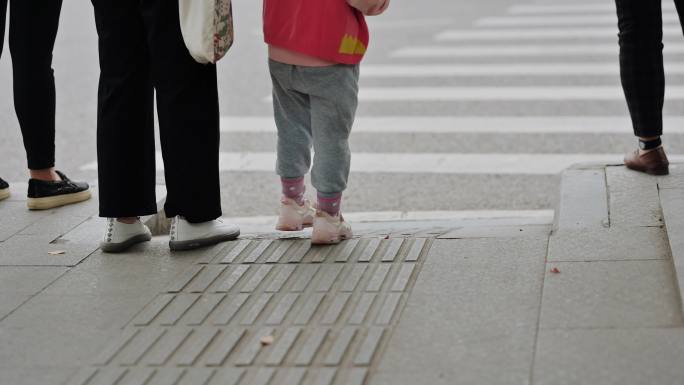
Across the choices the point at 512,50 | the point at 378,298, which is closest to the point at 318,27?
the point at 378,298

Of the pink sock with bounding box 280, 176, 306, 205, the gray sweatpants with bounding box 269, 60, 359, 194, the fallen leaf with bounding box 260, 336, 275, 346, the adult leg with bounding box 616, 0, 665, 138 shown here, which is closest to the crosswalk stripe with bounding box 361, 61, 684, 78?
the adult leg with bounding box 616, 0, 665, 138

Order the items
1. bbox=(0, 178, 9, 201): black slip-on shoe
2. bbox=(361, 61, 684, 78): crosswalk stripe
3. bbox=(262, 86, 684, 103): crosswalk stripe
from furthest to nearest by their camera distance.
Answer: bbox=(361, 61, 684, 78): crosswalk stripe, bbox=(262, 86, 684, 103): crosswalk stripe, bbox=(0, 178, 9, 201): black slip-on shoe

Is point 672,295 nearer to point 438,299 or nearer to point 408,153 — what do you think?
point 438,299

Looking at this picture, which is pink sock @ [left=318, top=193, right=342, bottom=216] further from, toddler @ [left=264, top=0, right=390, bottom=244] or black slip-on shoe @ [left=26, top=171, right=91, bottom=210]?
black slip-on shoe @ [left=26, top=171, right=91, bottom=210]

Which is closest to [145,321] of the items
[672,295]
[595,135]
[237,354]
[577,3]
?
[237,354]

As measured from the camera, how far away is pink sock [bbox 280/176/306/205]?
13.9 feet

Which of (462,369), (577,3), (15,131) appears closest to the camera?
(462,369)

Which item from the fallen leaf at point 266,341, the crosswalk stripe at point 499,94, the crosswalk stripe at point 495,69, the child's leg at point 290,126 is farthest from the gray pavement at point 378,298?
the crosswalk stripe at point 495,69

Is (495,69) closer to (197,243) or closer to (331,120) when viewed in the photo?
(331,120)

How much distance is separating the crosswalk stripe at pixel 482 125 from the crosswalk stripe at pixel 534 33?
3119 mm

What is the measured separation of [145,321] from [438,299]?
874 millimetres

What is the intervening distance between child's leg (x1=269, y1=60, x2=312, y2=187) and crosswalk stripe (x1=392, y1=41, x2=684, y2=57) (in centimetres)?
601

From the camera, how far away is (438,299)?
3.35 m

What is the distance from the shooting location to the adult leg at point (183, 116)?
381cm
